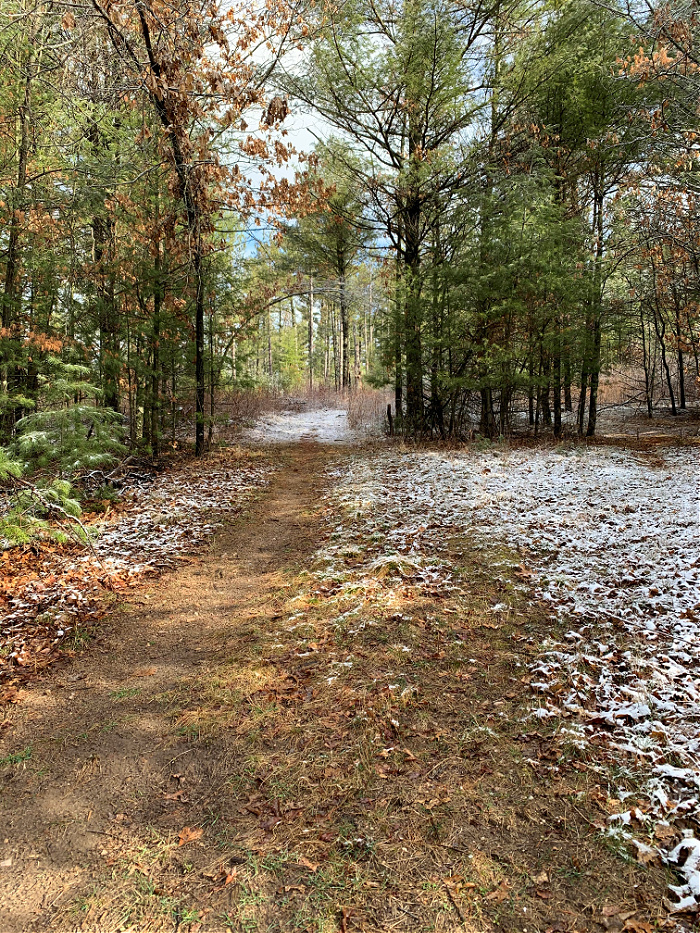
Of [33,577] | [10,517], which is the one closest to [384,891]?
[10,517]

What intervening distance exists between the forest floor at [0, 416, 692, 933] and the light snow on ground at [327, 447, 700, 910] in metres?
0.08

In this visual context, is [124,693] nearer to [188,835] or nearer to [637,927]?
[188,835]

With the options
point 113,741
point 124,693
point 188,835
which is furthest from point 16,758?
point 188,835

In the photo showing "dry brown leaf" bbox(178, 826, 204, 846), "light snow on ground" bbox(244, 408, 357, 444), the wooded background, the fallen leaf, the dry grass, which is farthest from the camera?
"light snow on ground" bbox(244, 408, 357, 444)

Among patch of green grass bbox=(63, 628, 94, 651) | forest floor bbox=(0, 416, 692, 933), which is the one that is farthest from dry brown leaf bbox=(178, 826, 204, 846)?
patch of green grass bbox=(63, 628, 94, 651)

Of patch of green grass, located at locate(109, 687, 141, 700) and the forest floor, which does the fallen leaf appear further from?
patch of green grass, located at locate(109, 687, 141, 700)

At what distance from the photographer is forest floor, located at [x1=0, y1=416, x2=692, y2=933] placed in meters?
2.11

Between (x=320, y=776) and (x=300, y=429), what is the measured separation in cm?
1593

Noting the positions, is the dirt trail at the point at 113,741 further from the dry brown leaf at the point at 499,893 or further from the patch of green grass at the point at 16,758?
the dry brown leaf at the point at 499,893

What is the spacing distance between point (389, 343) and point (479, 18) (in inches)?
295

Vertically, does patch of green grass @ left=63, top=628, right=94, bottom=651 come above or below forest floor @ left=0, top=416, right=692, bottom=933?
above

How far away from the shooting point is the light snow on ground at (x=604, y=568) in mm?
2691

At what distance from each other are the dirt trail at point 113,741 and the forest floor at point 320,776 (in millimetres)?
14

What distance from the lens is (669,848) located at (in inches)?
88.6
